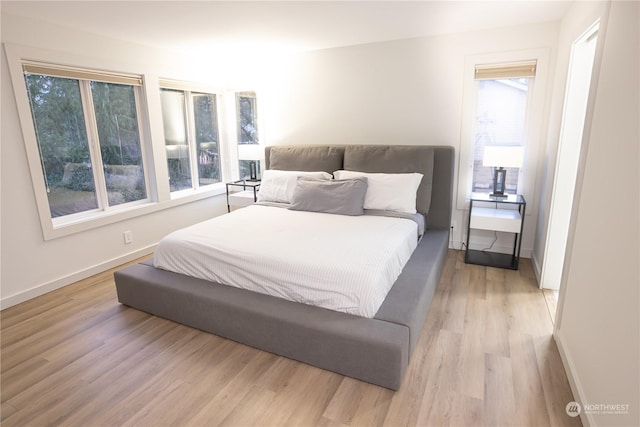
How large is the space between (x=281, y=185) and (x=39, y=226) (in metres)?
2.19

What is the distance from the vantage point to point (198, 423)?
169 centimetres

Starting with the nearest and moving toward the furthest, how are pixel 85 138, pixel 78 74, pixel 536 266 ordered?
pixel 78 74
pixel 536 266
pixel 85 138

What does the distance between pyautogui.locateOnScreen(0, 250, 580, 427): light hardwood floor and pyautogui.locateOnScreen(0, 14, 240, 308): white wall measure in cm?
38

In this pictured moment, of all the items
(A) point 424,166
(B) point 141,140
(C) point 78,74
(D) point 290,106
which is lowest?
(A) point 424,166

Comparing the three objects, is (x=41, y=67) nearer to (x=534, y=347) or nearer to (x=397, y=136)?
(x=397, y=136)

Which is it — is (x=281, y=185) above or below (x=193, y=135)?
below

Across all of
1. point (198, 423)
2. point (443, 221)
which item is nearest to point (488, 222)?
point (443, 221)

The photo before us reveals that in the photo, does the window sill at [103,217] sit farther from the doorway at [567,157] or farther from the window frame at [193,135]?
the doorway at [567,157]

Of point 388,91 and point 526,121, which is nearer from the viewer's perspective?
point 526,121

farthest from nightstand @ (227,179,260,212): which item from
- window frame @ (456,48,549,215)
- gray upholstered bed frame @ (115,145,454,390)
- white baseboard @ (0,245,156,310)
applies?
window frame @ (456,48,549,215)

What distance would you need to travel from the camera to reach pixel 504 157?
3.16 meters

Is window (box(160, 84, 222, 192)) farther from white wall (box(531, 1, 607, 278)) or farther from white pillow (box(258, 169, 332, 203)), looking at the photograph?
white wall (box(531, 1, 607, 278))

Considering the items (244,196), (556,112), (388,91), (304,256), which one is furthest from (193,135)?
(556,112)

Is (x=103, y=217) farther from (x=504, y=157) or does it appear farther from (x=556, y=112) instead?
(x=556, y=112)
